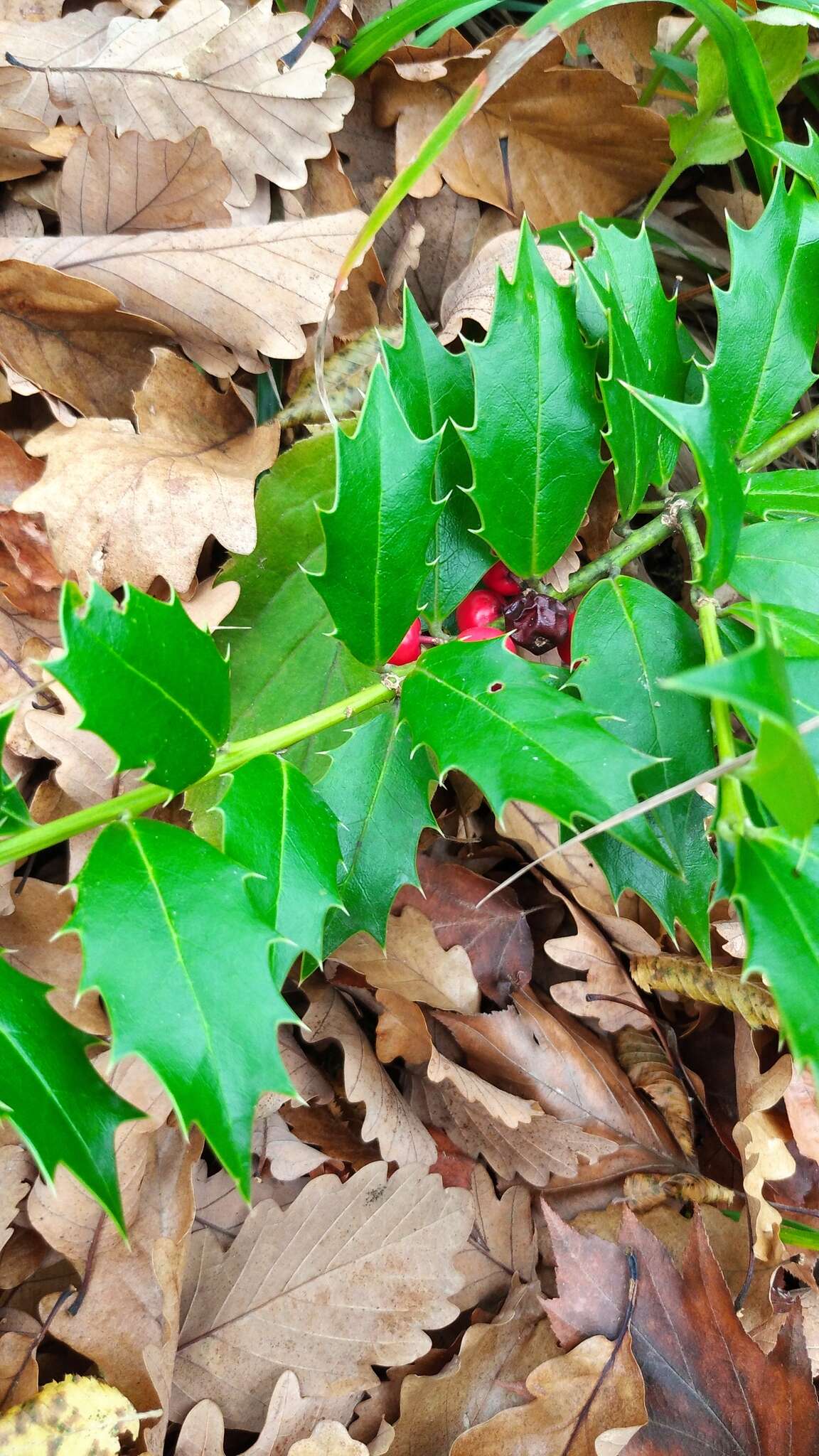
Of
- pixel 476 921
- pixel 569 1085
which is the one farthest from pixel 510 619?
pixel 569 1085

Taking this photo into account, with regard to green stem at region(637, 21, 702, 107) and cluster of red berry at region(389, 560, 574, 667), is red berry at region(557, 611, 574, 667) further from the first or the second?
green stem at region(637, 21, 702, 107)

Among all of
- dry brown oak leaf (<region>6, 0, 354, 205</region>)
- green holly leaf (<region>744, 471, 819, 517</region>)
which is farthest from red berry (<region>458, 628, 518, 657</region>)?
dry brown oak leaf (<region>6, 0, 354, 205</region>)

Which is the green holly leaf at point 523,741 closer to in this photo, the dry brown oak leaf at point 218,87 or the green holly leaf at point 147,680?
the green holly leaf at point 147,680

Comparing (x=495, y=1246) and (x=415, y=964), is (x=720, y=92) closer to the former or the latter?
(x=415, y=964)

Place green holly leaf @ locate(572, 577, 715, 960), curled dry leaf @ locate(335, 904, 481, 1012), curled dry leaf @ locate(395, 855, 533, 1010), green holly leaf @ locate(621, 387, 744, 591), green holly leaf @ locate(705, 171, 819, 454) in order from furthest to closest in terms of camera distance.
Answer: curled dry leaf @ locate(395, 855, 533, 1010) < curled dry leaf @ locate(335, 904, 481, 1012) < green holly leaf @ locate(705, 171, 819, 454) < green holly leaf @ locate(572, 577, 715, 960) < green holly leaf @ locate(621, 387, 744, 591)

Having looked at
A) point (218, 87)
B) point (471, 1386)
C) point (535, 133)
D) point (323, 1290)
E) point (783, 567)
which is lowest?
point (471, 1386)

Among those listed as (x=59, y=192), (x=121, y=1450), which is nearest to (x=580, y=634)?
(x=59, y=192)

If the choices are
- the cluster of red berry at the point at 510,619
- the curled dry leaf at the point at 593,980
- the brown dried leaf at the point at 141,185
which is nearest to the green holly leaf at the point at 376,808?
the cluster of red berry at the point at 510,619

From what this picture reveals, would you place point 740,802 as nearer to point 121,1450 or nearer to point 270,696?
point 270,696
